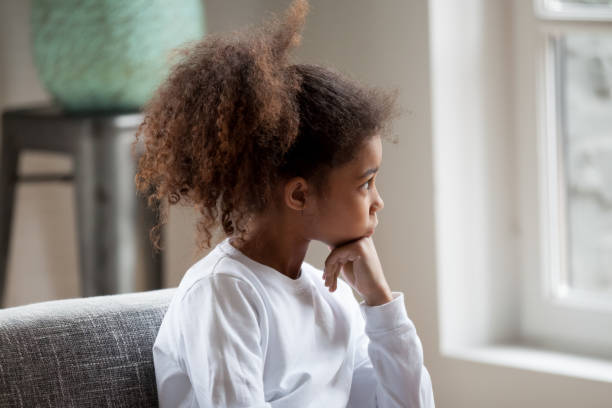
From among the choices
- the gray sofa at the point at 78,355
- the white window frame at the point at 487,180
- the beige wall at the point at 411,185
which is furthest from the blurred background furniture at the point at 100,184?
the gray sofa at the point at 78,355

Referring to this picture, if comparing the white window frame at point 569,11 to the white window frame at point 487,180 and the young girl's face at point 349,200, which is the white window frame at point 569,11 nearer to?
the white window frame at point 487,180

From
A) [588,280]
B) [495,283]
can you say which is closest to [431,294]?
[495,283]

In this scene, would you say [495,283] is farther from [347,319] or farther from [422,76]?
[347,319]

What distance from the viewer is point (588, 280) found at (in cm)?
186

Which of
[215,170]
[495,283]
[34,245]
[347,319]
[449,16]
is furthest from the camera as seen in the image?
[34,245]

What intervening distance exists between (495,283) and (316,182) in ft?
3.08

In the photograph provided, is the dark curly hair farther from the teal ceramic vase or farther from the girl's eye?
the teal ceramic vase

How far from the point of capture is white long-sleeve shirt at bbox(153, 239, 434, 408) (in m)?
1.02

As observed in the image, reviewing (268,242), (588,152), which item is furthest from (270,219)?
(588,152)

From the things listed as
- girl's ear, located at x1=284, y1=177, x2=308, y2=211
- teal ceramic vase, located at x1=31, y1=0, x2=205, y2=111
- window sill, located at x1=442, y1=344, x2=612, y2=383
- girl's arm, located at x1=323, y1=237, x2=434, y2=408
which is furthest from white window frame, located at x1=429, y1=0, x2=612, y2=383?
girl's ear, located at x1=284, y1=177, x2=308, y2=211

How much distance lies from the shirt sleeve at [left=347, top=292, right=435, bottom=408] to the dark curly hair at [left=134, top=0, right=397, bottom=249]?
0.21 m

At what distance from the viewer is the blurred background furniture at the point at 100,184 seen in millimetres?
1923

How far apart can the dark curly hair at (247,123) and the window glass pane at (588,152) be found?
799 mm

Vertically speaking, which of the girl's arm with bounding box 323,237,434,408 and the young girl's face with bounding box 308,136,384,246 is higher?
the young girl's face with bounding box 308,136,384,246
